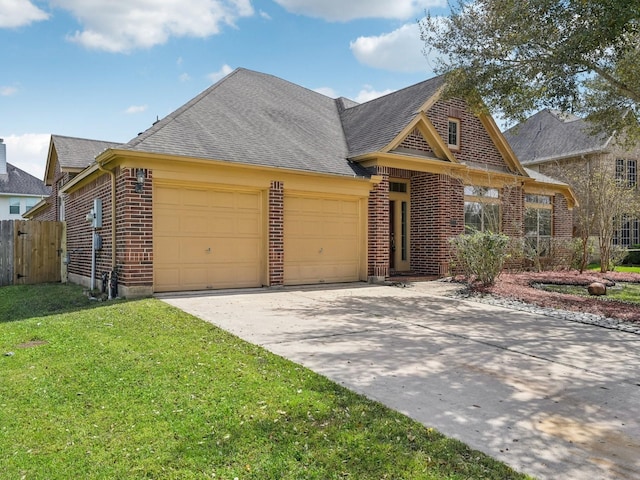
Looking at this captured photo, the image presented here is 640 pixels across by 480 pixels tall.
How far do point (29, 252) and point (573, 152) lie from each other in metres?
25.6

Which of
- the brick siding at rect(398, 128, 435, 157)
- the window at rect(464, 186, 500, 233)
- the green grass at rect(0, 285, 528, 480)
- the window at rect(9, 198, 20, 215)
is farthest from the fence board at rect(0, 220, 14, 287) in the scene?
the window at rect(9, 198, 20, 215)

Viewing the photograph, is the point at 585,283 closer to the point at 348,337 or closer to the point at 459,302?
the point at 459,302

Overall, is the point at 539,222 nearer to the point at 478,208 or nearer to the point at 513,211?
the point at 513,211

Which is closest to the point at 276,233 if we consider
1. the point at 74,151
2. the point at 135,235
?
the point at 135,235

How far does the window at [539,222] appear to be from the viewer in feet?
54.5

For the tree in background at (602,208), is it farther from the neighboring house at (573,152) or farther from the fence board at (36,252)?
the fence board at (36,252)

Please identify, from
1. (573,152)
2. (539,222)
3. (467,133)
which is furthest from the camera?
(573,152)

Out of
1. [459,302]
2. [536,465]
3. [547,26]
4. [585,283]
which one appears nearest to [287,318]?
[459,302]

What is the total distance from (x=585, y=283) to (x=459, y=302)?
18.6 ft

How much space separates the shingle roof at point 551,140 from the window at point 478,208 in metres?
10.8

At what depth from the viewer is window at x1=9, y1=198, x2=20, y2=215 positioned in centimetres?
3494

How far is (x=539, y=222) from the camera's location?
17.8m

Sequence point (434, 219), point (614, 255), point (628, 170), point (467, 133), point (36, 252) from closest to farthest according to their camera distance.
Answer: point (36, 252) < point (434, 219) < point (467, 133) < point (614, 255) < point (628, 170)

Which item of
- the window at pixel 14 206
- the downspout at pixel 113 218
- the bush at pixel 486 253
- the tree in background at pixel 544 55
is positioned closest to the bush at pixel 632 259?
the tree in background at pixel 544 55
